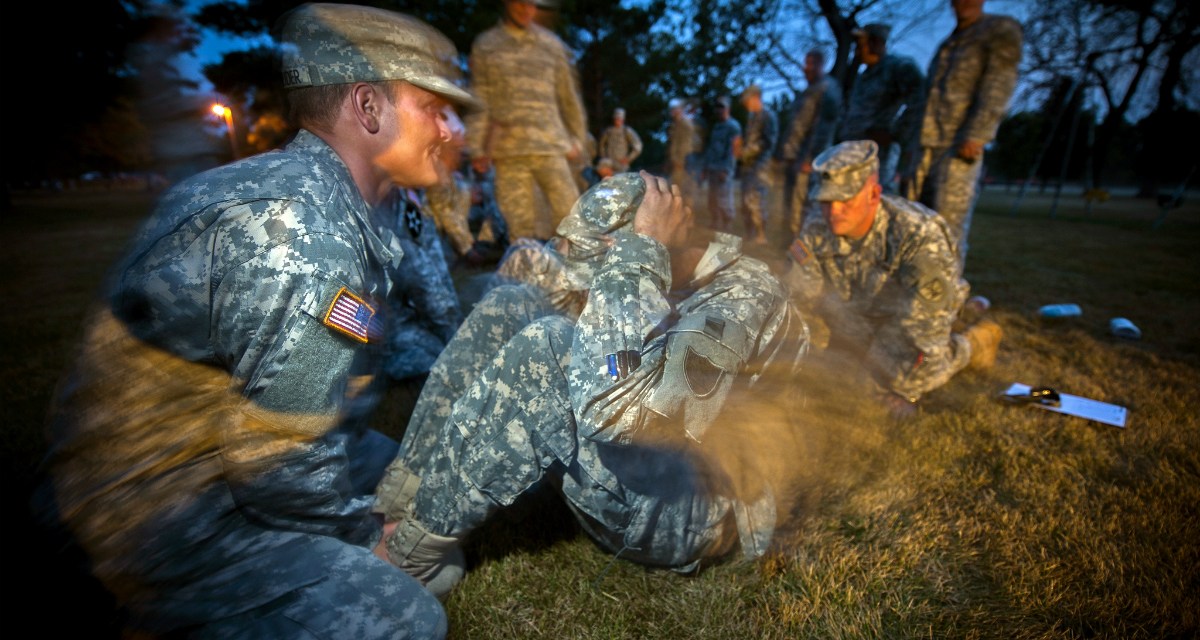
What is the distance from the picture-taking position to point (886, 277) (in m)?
3.16

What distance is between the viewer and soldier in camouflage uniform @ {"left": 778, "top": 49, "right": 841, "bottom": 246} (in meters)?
6.04

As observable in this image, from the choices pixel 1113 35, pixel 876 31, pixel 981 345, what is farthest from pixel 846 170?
pixel 1113 35

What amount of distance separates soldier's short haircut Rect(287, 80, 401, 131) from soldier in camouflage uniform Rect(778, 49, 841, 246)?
5292 mm

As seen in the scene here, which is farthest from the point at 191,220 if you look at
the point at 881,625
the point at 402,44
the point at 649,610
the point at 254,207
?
the point at 881,625

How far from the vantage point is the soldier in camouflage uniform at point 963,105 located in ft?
13.1

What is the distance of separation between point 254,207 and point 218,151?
3764mm

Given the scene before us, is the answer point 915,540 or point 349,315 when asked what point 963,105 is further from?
point 349,315

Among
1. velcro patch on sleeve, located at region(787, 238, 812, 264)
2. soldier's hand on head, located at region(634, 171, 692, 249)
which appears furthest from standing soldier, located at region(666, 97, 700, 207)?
soldier's hand on head, located at region(634, 171, 692, 249)

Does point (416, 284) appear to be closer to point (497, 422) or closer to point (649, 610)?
point (497, 422)

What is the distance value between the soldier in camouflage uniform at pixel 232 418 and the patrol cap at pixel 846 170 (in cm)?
249

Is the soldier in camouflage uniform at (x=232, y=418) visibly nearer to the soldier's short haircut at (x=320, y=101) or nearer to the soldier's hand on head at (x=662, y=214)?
the soldier's short haircut at (x=320, y=101)

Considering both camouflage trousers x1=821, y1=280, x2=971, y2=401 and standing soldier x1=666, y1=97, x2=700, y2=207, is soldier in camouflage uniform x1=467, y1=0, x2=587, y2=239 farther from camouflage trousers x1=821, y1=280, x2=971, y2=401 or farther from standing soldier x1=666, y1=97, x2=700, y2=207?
standing soldier x1=666, y1=97, x2=700, y2=207

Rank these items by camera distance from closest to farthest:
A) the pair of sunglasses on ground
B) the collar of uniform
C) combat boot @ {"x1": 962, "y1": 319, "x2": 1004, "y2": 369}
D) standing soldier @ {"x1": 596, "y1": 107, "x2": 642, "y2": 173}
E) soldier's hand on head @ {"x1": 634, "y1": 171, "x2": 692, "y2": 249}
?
the collar of uniform
soldier's hand on head @ {"x1": 634, "y1": 171, "x2": 692, "y2": 249}
the pair of sunglasses on ground
combat boot @ {"x1": 962, "y1": 319, "x2": 1004, "y2": 369}
standing soldier @ {"x1": 596, "y1": 107, "x2": 642, "y2": 173}

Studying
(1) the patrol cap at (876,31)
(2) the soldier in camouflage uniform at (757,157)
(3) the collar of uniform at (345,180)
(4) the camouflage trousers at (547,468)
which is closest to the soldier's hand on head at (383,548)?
(4) the camouflage trousers at (547,468)
